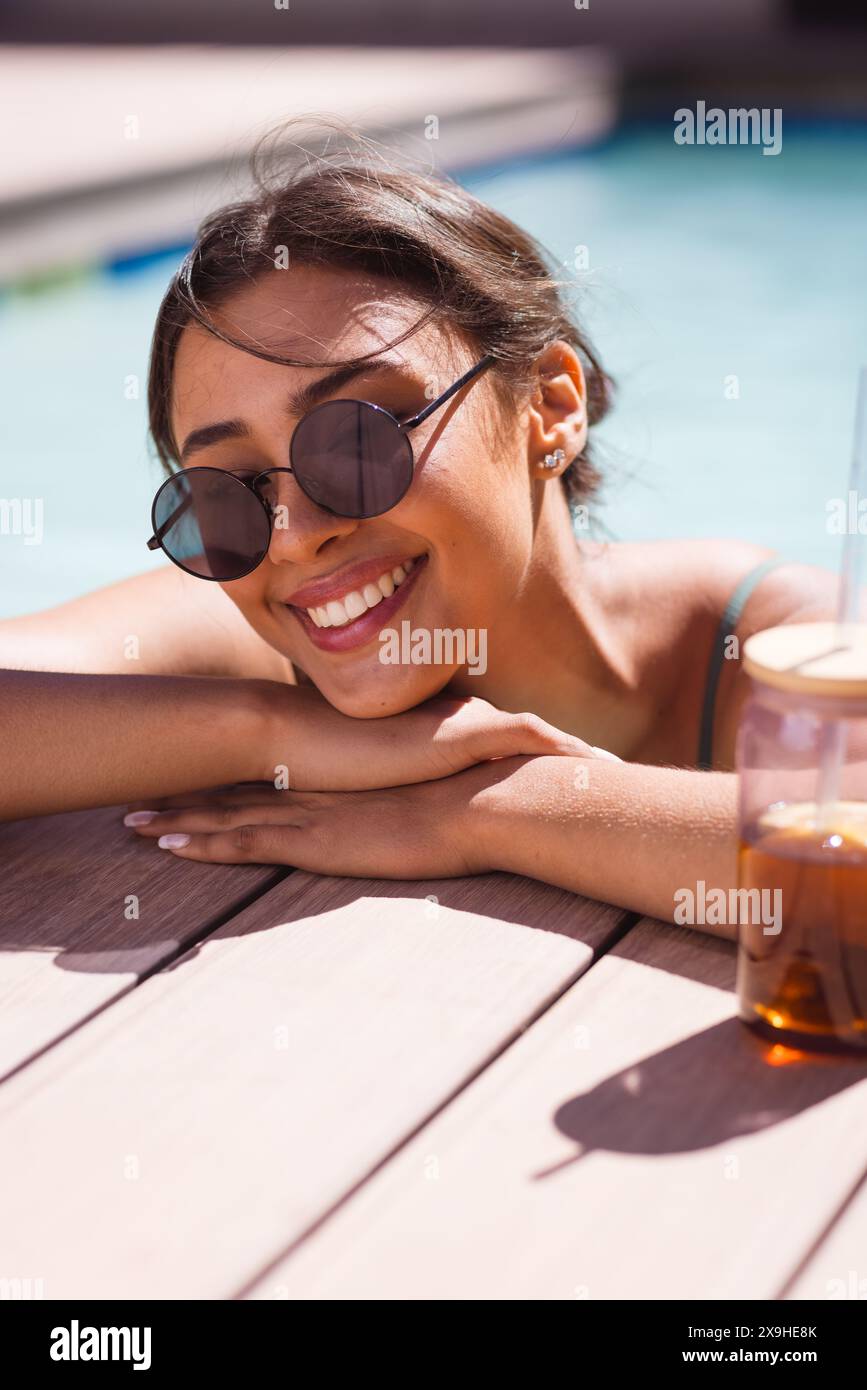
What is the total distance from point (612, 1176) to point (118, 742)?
2.90ft

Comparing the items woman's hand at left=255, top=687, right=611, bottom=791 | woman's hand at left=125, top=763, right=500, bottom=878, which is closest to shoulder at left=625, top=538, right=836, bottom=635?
woman's hand at left=255, top=687, right=611, bottom=791

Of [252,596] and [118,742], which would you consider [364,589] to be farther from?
[118,742]

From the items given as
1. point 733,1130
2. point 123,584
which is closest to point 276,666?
point 123,584

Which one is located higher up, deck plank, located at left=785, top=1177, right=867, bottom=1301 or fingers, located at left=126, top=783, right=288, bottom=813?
fingers, located at left=126, top=783, right=288, bottom=813

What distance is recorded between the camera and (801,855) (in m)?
1.05

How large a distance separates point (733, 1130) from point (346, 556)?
37.5 inches

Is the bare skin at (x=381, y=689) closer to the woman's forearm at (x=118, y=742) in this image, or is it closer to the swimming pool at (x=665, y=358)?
the woman's forearm at (x=118, y=742)

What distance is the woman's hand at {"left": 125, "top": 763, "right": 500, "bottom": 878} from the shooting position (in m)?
1.50

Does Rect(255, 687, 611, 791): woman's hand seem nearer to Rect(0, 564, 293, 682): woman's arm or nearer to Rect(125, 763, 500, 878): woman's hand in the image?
Rect(125, 763, 500, 878): woman's hand

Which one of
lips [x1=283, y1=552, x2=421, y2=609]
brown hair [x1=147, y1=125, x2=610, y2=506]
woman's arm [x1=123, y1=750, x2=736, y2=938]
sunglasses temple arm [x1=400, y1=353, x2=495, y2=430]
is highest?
brown hair [x1=147, y1=125, x2=610, y2=506]

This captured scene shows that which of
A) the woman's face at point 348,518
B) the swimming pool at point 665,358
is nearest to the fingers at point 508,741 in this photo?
the woman's face at point 348,518

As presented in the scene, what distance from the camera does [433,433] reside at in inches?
69.5

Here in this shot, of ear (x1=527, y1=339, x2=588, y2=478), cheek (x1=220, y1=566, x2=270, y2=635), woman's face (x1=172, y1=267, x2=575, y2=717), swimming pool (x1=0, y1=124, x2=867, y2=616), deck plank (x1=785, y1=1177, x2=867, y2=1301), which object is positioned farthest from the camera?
swimming pool (x1=0, y1=124, x2=867, y2=616)

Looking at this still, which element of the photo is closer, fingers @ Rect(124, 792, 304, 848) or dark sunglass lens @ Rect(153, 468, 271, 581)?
fingers @ Rect(124, 792, 304, 848)
